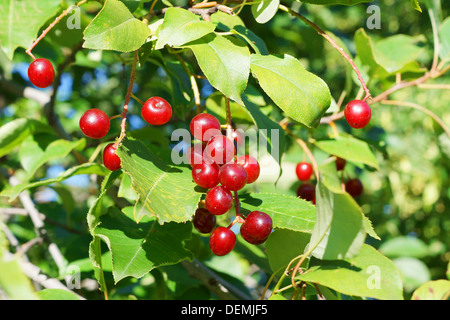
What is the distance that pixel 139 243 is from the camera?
90 cm

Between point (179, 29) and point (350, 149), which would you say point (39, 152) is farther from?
point (350, 149)

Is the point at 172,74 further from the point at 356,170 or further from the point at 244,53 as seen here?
the point at 356,170

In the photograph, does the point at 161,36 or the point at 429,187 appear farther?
the point at 429,187

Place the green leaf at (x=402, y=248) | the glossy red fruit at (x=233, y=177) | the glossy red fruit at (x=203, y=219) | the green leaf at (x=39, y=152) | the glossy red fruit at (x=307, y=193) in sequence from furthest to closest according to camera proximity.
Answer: the green leaf at (x=402, y=248) < the glossy red fruit at (x=307, y=193) < the green leaf at (x=39, y=152) < the glossy red fruit at (x=203, y=219) < the glossy red fruit at (x=233, y=177)

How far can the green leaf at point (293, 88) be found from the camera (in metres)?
0.81

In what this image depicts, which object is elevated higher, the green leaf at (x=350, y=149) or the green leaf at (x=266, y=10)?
the green leaf at (x=266, y=10)

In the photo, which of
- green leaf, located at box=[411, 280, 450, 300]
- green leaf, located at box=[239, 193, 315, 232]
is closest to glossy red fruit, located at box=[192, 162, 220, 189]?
green leaf, located at box=[239, 193, 315, 232]

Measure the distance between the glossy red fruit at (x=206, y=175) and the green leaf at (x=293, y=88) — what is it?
162 millimetres

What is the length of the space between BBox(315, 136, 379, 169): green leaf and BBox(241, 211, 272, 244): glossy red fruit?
528 mm

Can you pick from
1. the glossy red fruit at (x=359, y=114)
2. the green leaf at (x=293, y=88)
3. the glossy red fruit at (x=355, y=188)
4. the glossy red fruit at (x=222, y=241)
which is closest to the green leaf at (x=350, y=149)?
the glossy red fruit at (x=355, y=188)

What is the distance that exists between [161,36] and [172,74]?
A: 258 mm

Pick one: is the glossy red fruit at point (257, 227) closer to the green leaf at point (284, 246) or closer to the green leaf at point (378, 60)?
the green leaf at point (284, 246)
